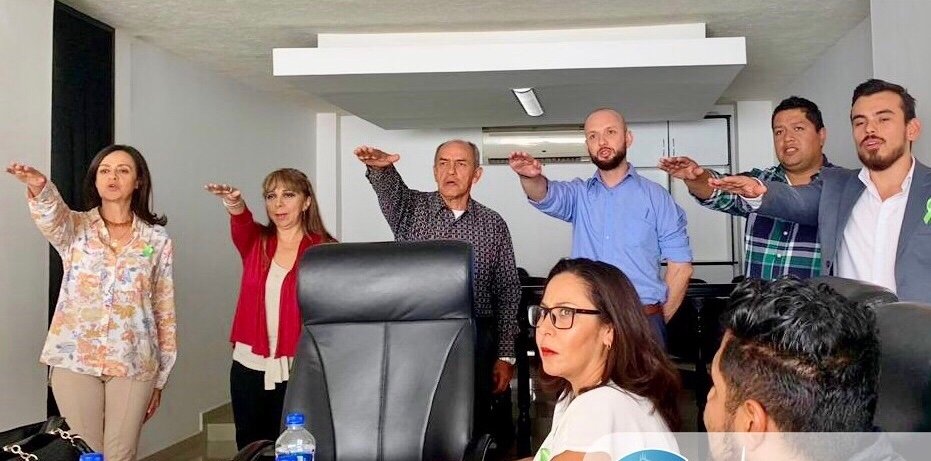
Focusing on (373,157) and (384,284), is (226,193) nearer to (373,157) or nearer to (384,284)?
(373,157)

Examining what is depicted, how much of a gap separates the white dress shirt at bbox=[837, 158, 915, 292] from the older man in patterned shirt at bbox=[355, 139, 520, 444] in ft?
3.92

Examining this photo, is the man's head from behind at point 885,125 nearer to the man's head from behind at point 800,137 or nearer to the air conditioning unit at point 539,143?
the man's head from behind at point 800,137

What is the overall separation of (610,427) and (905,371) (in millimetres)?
507

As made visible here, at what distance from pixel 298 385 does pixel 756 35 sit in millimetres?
3656

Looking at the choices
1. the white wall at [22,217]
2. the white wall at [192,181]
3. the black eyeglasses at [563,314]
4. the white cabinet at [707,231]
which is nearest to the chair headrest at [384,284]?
the black eyeglasses at [563,314]

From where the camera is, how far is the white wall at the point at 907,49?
304cm

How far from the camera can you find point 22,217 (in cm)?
321

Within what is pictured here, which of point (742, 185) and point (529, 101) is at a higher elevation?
point (529, 101)

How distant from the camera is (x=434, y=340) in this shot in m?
2.19

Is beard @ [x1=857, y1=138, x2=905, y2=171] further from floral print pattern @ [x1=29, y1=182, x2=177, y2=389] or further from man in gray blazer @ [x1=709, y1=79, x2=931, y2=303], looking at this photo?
floral print pattern @ [x1=29, y1=182, x2=177, y2=389]

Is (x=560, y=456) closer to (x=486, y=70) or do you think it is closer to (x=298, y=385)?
(x=298, y=385)

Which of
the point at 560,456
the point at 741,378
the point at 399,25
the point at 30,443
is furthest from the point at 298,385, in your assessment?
the point at 399,25

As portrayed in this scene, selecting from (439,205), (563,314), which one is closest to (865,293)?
(563,314)

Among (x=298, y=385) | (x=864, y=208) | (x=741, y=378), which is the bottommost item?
(x=298, y=385)
